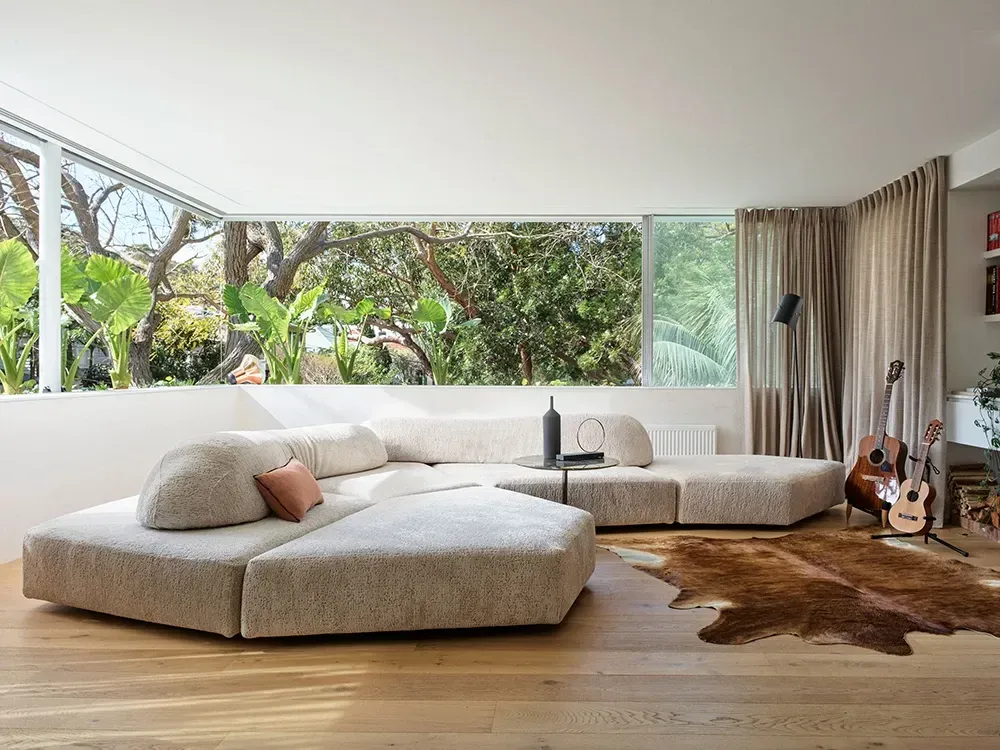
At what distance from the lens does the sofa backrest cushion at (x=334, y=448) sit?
4340mm

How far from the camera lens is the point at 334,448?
182 inches

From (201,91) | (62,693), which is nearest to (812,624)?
(62,693)

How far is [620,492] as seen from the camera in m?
4.62

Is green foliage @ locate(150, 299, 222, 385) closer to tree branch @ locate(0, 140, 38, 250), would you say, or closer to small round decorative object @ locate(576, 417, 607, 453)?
tree branch @ locate(0, 140, 38, 250)

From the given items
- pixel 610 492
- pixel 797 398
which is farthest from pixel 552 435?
pixel 797 398

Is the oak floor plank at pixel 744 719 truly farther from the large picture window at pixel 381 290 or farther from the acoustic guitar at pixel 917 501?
the large picture window at pixel 381 290

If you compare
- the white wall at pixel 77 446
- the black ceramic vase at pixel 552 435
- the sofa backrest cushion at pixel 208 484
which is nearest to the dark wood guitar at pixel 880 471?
the black ceramic vase at pixel 552 435

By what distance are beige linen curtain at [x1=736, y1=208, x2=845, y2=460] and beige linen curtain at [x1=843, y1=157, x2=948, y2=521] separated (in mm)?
149

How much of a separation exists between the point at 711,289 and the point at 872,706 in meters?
4.62

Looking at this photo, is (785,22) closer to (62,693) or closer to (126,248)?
(62,693)

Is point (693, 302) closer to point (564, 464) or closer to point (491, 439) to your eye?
point (491, 439)

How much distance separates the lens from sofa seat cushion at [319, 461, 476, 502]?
4.16 meters

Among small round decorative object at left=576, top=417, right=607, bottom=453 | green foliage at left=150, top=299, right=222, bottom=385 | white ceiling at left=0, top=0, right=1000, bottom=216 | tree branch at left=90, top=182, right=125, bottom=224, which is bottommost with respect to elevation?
small round decorative object at left=576, top=417, right=607, bottom=453

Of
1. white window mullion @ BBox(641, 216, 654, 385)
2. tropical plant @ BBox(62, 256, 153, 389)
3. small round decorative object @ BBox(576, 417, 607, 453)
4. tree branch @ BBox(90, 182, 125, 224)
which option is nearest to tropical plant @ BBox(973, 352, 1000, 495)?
small round decorative object @ BBox(576, 417, 607, 453)
